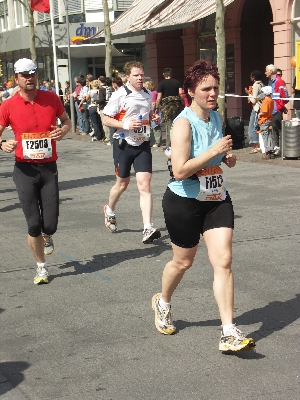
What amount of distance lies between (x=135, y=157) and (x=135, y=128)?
1.35 ft

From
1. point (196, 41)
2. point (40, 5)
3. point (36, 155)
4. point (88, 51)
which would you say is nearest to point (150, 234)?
point (36, 155)

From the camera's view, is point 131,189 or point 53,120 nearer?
point 53,120

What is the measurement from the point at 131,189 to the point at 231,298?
8209 millimetres

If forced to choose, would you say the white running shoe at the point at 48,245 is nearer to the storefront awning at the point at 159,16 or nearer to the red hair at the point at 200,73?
the red hair at the point at 200,73

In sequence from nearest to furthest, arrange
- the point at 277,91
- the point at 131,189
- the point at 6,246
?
the point at 6,246 < the point at 131,189 < the point at 277,91

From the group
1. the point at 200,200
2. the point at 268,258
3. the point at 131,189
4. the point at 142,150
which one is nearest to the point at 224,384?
the point at 200,200

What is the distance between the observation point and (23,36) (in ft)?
153

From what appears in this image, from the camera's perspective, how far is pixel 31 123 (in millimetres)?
7180

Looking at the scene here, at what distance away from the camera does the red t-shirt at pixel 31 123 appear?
712cm

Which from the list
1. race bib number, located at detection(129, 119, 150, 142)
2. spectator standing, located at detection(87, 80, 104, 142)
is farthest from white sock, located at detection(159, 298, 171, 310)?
spectator standing, located at detection(87, 80, 104, 142)

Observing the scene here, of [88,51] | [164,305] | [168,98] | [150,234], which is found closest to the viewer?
[164,305]

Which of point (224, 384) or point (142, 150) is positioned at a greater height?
point (142, 150)

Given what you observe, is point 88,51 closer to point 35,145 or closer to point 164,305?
point 35,145

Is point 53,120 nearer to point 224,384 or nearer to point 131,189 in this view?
point 224,384
